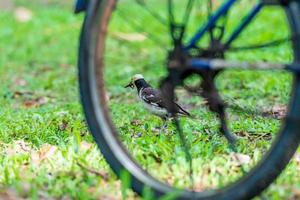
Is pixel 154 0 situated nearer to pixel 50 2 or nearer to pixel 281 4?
pixel 50 2

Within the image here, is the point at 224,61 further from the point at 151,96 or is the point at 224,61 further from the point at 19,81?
the point at 19,81

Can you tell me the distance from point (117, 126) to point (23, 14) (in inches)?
363

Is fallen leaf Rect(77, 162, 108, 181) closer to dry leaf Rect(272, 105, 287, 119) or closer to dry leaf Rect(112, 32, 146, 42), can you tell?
dry leaf Rect(272, 105, 287, 119)

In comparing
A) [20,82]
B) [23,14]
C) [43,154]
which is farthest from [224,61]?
[23,14]

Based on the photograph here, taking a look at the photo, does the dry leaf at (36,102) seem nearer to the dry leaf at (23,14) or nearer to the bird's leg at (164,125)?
the bird's leg at (164,125)

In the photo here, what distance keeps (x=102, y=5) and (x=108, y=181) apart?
0.97 metres

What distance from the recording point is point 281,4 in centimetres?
385

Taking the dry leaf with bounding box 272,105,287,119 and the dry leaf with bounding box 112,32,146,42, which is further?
the dry leaf with bounding box 112,32,146,42

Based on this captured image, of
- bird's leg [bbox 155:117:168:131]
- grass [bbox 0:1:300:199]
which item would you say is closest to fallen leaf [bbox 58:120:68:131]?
grass [bbox 0:1:300:199]

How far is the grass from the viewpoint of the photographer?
452cm

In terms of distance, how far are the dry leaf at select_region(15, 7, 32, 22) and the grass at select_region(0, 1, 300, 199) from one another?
2700 mm

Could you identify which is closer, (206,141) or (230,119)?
(206,141)

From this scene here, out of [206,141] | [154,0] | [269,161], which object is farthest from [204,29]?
[154,0]

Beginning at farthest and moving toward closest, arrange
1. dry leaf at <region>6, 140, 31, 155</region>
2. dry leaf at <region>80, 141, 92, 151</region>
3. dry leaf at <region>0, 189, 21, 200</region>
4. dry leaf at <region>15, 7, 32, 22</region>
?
dry leaf at <region>15, 7, 32, 22</region> → dry leaf at <region>6, 140, 31, 155</region> → dry leaf at <region>80, 141, 92, 151</region> → dry leaf at <region>0, 189, 21, 200</region>
